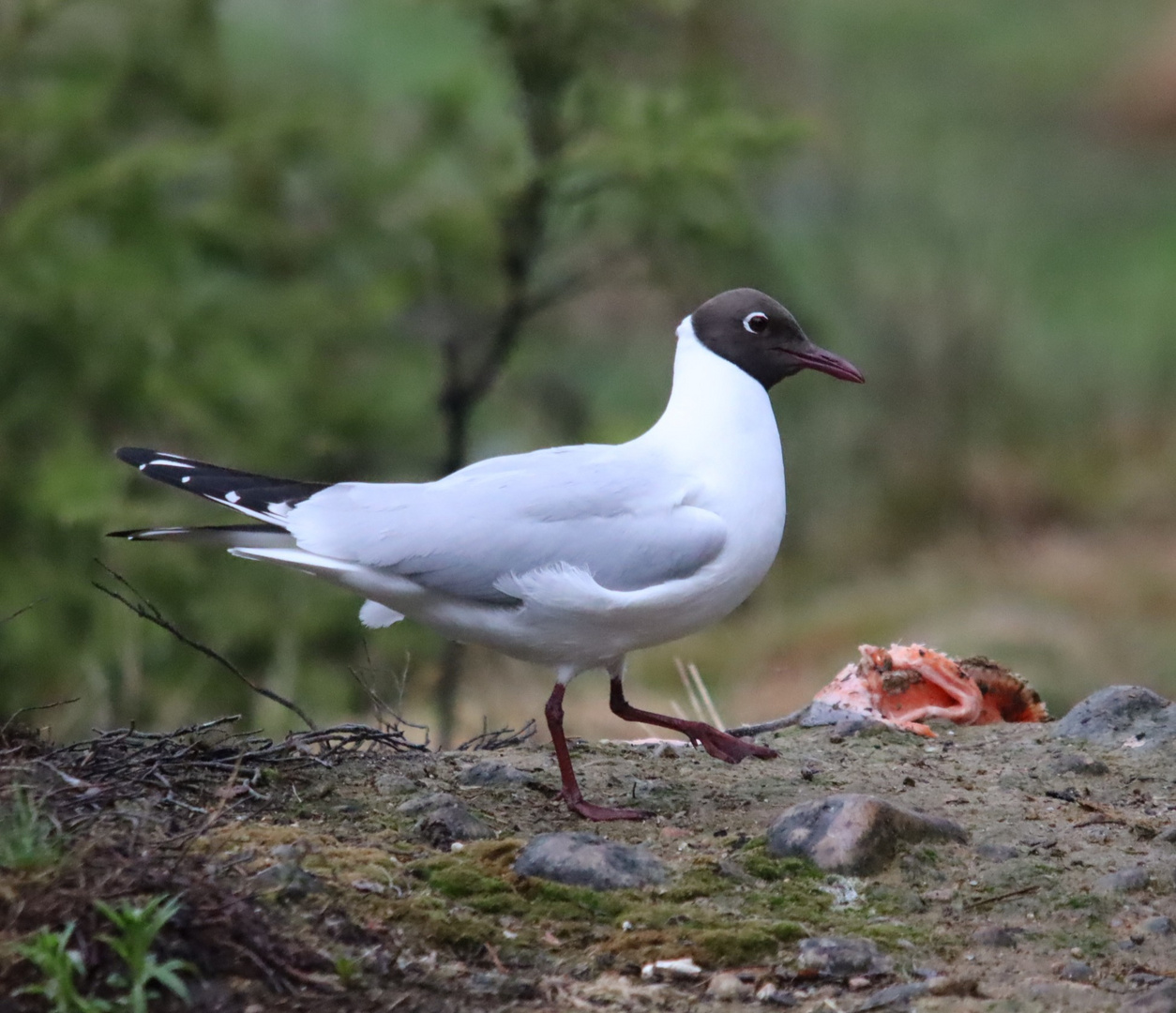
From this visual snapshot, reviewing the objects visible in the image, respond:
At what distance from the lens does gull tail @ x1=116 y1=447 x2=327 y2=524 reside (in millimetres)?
4352

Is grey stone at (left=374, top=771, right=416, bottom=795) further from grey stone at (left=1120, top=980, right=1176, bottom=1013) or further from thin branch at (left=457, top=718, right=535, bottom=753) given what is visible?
grey stone at (left=1120, top=980, right=1176, bottom=1013)

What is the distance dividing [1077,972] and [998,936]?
188 millimetres

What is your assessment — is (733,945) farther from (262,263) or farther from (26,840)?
(262,263)

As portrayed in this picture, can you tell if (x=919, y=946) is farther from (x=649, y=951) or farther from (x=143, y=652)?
(x=143, y=652)

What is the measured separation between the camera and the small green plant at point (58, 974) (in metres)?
2.59

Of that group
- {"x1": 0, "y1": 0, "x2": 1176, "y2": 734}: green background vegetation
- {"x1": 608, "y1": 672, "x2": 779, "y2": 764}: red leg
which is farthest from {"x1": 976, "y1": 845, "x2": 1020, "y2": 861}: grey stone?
{"x1": 0, "y1": 0, "x2": 1176, "y2": 734}: green background vegetation

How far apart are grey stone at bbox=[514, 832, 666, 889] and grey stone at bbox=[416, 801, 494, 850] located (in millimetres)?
192

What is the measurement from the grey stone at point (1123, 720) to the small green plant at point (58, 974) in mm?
2811

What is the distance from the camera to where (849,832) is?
3545 mm

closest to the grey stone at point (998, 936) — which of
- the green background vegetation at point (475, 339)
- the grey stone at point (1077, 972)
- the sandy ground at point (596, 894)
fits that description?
the sandy ground at point (596, 894)

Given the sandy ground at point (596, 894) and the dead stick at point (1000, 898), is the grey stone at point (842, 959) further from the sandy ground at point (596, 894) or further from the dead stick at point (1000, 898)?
the dead stick at point (1000, 898)

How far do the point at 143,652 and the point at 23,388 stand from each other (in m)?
1.48

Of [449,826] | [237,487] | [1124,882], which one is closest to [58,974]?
[449,826]

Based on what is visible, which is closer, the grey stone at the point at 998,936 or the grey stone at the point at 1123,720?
the grey stone at the point at 998,936
